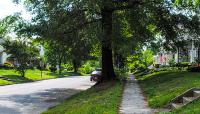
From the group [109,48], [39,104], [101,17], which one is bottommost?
[39,104]

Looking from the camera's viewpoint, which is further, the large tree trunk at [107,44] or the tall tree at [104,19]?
the large tree trunk at [107,44]

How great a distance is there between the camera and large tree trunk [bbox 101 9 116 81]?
3241cm

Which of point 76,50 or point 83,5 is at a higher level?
point 83,5

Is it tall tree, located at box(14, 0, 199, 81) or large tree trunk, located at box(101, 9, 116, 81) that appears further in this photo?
large tree trunk, located at box(101, 9, 116, 81)

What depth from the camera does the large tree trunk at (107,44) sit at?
32406 millimetres

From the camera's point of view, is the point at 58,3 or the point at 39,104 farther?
the point at 58,3

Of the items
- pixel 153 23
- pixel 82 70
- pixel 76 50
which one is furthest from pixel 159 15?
pixel 82 70

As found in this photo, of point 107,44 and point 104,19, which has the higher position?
point 104,19

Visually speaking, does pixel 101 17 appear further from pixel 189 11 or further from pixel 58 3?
pixel 189 11

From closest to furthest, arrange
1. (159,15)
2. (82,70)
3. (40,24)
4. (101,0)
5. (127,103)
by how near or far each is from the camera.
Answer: (127,103) < (101,0) < (40,24) < (159,15) < (82,70)

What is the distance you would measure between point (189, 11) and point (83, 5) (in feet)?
34.5

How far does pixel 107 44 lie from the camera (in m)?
33.1

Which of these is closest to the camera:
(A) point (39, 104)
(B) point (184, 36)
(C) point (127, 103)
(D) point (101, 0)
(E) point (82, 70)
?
(C) point (127, 103)

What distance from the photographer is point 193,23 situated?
3675cm
